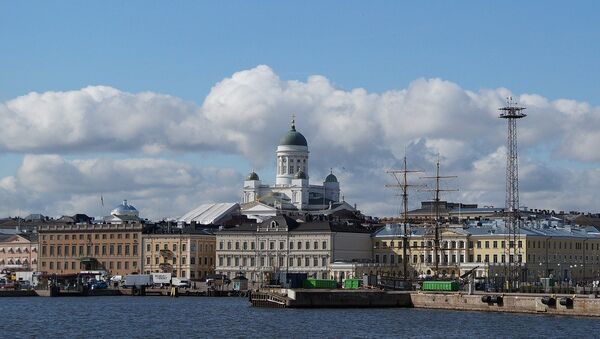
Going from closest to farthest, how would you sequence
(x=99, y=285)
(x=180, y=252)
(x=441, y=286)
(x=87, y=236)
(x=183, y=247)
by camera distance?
(x=441, y=286) → (x=99, y=285) → (x=180, y=252) → (x=183, y=247) → (x=87, y=236)

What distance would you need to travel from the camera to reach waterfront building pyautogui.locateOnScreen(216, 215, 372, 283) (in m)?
166

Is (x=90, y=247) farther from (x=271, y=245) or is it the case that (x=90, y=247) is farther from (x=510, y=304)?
(x=510, y=304)

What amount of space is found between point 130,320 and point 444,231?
70424 mm

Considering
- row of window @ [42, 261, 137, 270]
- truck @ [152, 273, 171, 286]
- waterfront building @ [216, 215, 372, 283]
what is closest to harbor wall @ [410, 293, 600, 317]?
waterfront building @ [216, 215, 372, 283]

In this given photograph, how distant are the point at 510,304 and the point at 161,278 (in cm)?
7606

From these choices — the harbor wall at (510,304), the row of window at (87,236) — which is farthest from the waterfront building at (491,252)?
the harbor wall at (510,304)

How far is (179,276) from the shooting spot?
176625 mm

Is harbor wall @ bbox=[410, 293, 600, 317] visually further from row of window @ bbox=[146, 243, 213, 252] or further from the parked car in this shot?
row of window @ bbox=[146, 243, 213, 252]

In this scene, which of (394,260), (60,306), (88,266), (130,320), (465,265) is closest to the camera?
(130,320)

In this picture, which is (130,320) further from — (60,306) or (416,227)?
(416,227)

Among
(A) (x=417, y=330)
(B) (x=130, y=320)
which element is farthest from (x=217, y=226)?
(A) (x=417, y=330)

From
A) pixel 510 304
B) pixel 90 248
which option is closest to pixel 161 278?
pixel 90 248

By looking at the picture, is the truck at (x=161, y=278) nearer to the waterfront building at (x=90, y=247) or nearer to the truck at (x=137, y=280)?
the truck at (x=137, y=280)

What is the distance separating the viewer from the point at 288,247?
16862cm
